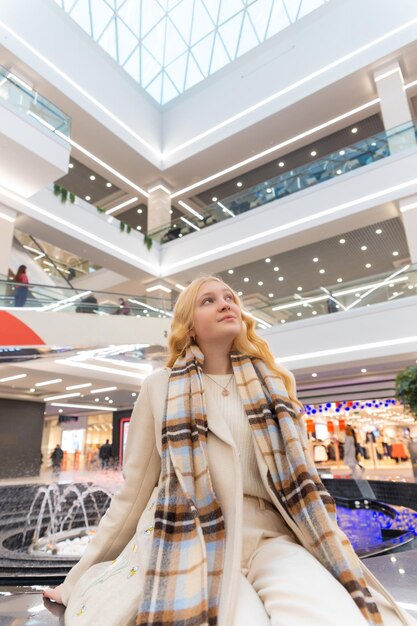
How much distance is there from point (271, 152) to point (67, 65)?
7.30 metres

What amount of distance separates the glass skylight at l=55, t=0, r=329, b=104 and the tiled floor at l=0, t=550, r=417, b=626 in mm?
17739

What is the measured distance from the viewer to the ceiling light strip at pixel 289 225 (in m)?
10.6

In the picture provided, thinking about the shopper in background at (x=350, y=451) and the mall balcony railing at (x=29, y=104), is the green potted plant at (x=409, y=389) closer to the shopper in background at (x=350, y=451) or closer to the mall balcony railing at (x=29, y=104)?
the shopper in background at (x=350, y=451)

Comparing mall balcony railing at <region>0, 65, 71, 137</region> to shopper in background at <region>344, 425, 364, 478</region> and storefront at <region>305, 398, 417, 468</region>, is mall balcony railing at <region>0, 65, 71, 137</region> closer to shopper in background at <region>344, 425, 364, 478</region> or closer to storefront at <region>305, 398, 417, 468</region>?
storefront at <region>305, 398, 417, 468</region>

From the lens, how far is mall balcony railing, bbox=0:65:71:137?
9414 mm

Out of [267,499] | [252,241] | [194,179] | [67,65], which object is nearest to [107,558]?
[267,499]

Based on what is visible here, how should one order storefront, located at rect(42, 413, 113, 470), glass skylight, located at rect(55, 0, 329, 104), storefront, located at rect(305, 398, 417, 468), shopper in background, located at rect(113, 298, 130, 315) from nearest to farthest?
1. shopper in background, located at rect(113, 298, 130, 315)
2. storefront, located at rect(305, 398, 417, 468)
3. glass skylight, located at rect(55, 0, 329, 104)
4. storefront, located at rect(42, 413, 113, 470)

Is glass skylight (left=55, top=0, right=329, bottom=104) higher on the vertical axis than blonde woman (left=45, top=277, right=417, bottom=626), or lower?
higher

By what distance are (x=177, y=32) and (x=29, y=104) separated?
1103 centimetres

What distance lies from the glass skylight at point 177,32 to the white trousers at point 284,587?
59.3ft

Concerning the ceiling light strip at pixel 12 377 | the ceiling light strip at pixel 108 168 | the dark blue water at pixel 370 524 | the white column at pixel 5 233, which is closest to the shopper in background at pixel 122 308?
the white column at pixel 5 233

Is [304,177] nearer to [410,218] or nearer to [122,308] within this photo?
[410,218]

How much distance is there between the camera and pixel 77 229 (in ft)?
40.2

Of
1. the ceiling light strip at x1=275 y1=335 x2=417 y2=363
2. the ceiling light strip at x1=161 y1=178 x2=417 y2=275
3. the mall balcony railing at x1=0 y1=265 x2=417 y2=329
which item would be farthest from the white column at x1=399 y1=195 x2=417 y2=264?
the ceiling light strip at x1=275 y1=335 x2=417 y2=363
